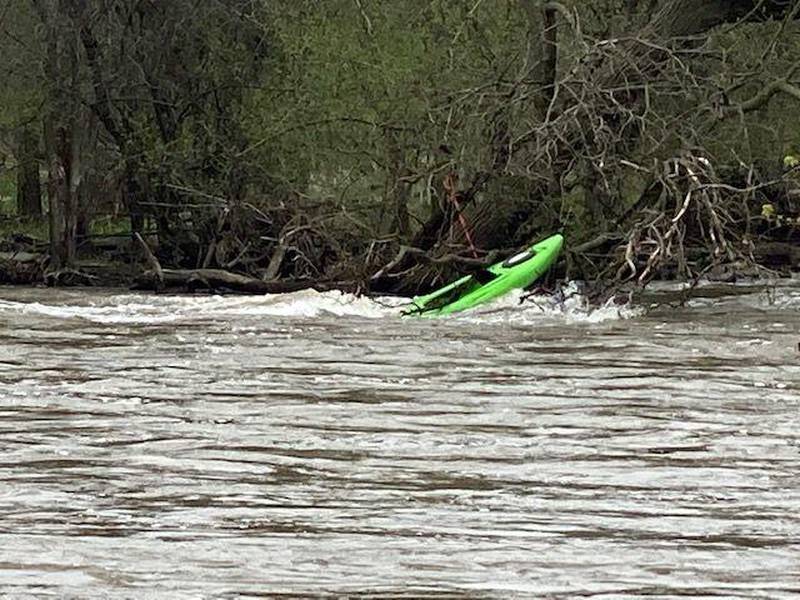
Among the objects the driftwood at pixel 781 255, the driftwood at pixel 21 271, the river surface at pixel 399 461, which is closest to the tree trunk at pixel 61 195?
the driftwood at pixel 21 271

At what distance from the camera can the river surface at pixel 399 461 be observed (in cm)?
773

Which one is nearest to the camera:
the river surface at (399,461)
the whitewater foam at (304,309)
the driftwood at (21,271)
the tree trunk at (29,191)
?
the river surface at (399,461)

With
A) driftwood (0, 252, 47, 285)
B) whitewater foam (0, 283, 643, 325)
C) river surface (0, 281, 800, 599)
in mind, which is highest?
river surface (0, 281, 800, 599)

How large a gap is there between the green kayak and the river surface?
1780 millimetres

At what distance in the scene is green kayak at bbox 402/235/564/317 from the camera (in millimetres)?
21016

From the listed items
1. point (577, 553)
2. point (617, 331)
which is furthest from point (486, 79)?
point (577, 553)

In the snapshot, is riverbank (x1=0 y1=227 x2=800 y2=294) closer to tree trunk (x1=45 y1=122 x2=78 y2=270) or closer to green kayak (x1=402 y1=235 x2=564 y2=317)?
tree trunk (x1=45 y1=122 x2=78 y2=270)

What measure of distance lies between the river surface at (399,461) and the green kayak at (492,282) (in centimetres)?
178

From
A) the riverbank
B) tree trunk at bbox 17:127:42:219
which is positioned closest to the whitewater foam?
the riverbank

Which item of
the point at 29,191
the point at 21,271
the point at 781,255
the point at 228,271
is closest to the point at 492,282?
the point at 228,271

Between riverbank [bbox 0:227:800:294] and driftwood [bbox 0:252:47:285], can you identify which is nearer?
riverbank [bbox 0:227:800:294]

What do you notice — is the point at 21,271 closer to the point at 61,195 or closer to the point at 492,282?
the point at 61,195

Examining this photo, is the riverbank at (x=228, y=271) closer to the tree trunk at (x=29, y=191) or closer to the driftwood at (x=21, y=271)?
the driftwood at (x=21, y=271)

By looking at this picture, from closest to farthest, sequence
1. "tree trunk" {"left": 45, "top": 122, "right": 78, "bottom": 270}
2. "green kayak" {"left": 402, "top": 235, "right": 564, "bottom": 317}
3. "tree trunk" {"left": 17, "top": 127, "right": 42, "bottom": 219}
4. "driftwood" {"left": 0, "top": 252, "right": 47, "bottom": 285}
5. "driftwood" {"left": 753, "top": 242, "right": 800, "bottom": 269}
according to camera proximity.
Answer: "green kayak" {"left": 402, "top": 235, "right": 564, "bottom": 317} < "driftwood" {"left": 753, "top": 242, "right": 800, "bottom": 269} < "driftwood" {"left": 0, "top": 252, "right": 47, "bottom": 285} < "tree trunk" {"left": 45, "top": 122, "right": 78, "bottom": 270} < "tree trunk" {"left": 17, "top": 127, "right": 42, "bottom": 219}
